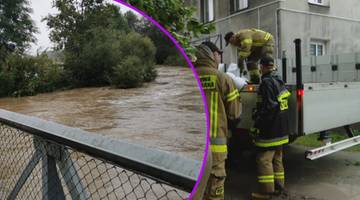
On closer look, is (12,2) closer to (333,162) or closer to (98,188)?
(98,188)

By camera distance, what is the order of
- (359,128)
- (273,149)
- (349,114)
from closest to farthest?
(273,149) → (349,114) → (359,128)

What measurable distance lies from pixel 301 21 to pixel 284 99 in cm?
802

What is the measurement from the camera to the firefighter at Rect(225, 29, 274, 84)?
490 centimetres

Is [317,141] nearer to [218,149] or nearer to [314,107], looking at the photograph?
[314,107]

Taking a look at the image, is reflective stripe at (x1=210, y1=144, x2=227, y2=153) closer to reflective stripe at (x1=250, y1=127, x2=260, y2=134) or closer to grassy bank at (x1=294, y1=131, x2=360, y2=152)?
reflective stripe at (x1=250, y1=127, x2=260, y2=134)

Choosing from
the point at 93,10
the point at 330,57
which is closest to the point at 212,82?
the point at 93,10

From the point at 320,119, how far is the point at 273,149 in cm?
70

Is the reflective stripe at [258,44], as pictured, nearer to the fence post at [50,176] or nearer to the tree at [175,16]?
the tree at [175,16]

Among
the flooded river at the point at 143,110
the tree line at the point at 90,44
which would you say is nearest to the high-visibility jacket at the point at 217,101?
the flooded river at the point at 143,110

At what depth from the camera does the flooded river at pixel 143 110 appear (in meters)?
1.07

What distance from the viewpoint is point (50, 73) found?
1689 mm

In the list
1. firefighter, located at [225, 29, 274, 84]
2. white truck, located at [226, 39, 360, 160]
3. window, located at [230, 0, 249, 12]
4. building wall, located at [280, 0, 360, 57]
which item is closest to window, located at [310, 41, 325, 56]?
building wall, located at [280, 0, 360, 57]

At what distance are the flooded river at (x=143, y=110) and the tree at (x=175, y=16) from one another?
0.32 meters

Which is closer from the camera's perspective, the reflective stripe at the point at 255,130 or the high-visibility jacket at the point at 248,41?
the reflective stripe at the point at 255,130
